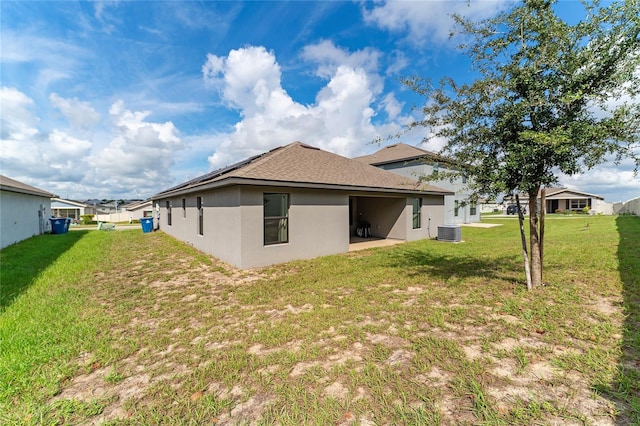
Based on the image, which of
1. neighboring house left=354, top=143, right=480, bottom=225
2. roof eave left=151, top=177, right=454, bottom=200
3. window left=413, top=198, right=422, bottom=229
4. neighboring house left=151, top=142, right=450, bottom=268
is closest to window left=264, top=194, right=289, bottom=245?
neighboring house left=151, top=142, right=450, bottom=268

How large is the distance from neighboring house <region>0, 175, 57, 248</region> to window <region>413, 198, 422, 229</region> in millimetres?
18290

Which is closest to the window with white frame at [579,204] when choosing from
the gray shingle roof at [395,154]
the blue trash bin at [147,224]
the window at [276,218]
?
the gray shingle roof at [395,154]

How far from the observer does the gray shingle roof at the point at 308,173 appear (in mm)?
8180

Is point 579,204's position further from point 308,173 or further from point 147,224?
point 147,224

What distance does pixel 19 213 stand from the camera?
13797 millimetres

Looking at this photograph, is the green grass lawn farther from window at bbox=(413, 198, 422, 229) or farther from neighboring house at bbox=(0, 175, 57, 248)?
neighboring house at bbox=(0, 175, 57, 248)

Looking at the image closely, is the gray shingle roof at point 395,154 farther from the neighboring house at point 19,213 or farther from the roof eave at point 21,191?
the neighboring house at point 19,213

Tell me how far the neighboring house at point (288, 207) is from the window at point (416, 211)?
53 mm

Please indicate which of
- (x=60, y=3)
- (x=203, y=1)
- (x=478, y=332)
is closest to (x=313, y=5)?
(x=203, y=1)

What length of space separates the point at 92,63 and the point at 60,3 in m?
2.53

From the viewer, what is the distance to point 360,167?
13344 millimetres

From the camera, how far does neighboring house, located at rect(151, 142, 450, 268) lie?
7.97 metres

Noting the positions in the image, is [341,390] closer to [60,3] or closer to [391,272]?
[391,272]

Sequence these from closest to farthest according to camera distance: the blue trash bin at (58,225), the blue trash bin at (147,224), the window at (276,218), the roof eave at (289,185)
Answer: the roof eave at (289,185)
the window at (276,218)
the blue trash bin at (58,225)
the blue trash bin at (147,224)
